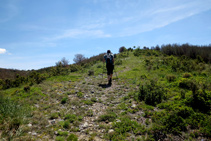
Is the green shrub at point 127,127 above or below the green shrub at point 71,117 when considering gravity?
below

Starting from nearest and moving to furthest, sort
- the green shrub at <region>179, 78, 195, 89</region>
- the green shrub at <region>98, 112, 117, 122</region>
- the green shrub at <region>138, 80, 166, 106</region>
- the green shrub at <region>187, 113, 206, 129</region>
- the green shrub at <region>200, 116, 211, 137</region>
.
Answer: the green shrub at <region>200, 116, 211, 137</region> → the green shrub at <region>187, 113, 206, 129</region> → the green shrub at <region>98, 112, 117, 122</region> → the green shrub at <region>138, 80, 166, 106</region> → the green shrub at <region>179, 78, 195, 89</region>

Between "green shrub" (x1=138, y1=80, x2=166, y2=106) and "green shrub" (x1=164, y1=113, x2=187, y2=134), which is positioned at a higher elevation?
"green shrub" (x1=138, y1=80, x2=166, y2=106)

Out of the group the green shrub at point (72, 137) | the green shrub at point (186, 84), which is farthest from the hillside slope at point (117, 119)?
the green shrub at point (186, 84)

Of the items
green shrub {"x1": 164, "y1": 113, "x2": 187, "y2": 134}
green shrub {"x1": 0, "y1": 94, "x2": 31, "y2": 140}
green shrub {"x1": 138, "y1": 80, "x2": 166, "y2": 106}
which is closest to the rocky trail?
green shrub {"x1": 0, "y1": 94, "x2": 31, "y2": 140}

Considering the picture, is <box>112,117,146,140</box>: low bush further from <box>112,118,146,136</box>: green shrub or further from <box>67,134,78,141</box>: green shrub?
<box>67,134,78,141</box>: green shrub

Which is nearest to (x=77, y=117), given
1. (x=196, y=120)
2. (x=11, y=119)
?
(x=11, y=119)

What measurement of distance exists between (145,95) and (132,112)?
1678 millimetres

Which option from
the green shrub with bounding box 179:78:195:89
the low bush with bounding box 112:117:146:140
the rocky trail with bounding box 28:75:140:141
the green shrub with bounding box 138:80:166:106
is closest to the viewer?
the low bush with bounding box 112:117:146:140

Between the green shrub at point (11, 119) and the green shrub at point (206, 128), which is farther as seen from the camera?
the green shrub at point (11, 119)

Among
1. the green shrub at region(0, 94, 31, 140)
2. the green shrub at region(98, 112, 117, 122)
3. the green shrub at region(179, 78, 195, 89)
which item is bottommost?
the green shrub at region(98, 112, 117, 122)

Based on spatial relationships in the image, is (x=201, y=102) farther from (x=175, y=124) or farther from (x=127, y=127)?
(x=127, y=127)

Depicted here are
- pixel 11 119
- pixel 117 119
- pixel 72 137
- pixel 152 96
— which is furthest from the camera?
pixel 152 96

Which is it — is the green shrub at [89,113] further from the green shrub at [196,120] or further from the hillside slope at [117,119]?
the green shrub at [196,120]

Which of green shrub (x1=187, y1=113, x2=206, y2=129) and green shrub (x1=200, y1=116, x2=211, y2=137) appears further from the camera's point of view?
green shrub (x1=187, y1=113, x2=206, y2=129)
